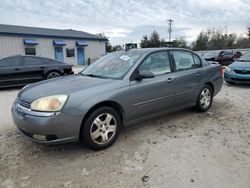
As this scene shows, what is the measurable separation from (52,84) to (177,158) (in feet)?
7.21

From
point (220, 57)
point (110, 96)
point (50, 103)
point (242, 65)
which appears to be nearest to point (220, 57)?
point (220, 57)

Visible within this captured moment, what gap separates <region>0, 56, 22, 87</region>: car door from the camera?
28.0 ft

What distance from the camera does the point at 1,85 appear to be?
28.0 ft

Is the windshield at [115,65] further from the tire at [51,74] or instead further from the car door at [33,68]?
the tire at [51,74]

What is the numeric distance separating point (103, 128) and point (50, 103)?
2.79 ft

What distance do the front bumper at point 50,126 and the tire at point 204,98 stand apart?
2995 millimetres

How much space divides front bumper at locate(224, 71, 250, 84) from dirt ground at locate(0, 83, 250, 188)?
423cm

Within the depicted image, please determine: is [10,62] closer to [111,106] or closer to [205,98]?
[111,106]

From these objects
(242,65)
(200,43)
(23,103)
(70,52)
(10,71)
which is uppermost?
(200,43)

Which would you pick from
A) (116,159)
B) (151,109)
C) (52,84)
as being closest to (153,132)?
(151,109)

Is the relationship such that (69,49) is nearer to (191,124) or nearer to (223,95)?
(223,95)

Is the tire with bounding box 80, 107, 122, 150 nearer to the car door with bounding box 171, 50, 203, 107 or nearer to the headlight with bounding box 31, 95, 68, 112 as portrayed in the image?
the headlight with bounding box 31, 95, 68, 112

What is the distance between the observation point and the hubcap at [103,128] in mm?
3307

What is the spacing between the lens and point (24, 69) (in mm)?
8891
